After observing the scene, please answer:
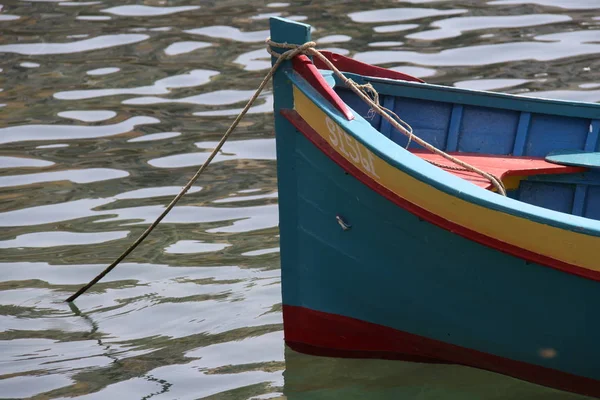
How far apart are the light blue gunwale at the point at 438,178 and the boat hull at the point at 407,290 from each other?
0.18 metres

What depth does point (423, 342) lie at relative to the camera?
494cm

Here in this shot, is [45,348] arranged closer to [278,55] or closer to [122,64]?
[278,55]

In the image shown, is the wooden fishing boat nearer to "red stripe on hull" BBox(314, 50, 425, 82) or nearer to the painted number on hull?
the painted number on hull

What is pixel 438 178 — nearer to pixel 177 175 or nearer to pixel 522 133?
pixel 522 133

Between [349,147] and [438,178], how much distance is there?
459 millimetres

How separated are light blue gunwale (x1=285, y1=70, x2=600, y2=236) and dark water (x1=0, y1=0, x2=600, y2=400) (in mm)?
1069

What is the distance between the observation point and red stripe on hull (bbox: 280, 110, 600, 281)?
430 cm

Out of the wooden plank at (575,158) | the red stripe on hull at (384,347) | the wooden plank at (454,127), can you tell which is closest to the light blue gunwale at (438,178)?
the red stripe on hull at (384,347)

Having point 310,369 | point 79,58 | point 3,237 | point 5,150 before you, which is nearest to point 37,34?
point 79,58

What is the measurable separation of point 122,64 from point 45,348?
5.58 metres

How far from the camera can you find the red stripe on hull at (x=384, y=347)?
4.74 meters

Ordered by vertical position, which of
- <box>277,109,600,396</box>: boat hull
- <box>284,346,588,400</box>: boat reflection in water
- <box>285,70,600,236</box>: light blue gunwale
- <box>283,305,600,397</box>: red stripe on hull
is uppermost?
<box>285,70,600,236</box>: light blue gunwale

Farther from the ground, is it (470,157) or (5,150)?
(470,157)

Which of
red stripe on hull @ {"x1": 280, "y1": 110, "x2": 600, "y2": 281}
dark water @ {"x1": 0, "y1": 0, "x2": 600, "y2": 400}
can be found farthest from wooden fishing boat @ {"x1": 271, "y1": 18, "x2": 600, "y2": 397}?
dark water @ {"x1": 0, "y1": 0, "x2": 600, "y2": 400}
